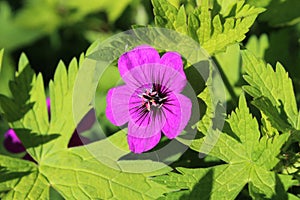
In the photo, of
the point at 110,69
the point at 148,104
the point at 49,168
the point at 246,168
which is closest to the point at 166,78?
the point at 148,104

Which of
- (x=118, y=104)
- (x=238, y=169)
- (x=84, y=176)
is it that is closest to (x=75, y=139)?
(x=84, y=176)

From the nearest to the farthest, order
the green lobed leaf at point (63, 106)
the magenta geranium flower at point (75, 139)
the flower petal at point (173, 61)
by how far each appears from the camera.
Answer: the flower petal at point (173, 61), the green lobed leaf at point (63, 106), the magenta geranium flower at point (75, 139)

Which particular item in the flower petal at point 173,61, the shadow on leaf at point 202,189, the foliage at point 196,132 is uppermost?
the flower petal at point 173,61

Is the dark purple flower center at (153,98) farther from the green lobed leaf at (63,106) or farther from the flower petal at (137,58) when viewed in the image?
the green lobed leaf at (63,106)

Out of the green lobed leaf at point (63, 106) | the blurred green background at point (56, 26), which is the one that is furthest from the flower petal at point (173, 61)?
the blurred green background at point (56, 26)

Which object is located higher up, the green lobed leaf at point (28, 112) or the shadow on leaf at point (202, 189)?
the green lobed leaf at point (28, 112)

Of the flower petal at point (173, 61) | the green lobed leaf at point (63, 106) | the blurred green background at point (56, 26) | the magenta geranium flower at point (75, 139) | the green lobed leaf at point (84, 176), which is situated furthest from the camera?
the blurred green background at point (56, 26)

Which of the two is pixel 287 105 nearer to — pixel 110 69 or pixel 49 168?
pixel 49 168

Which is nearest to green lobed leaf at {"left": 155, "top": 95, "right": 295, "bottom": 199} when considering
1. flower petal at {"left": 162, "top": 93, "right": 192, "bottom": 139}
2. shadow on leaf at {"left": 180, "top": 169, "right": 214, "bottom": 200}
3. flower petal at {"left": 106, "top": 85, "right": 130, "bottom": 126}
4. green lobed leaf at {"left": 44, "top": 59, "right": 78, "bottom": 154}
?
shadow on leaf at {"left": 180, "top": 169, "right": 214, "bottom": 200}
